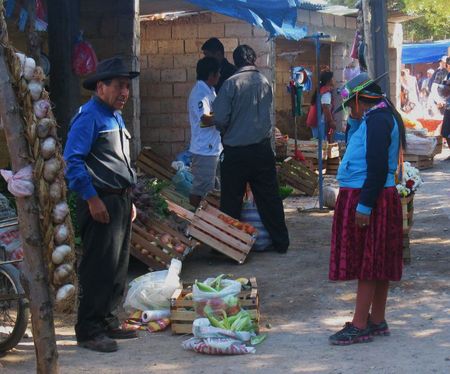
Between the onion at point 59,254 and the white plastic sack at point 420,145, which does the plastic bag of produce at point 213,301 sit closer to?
the onion at point 59,254

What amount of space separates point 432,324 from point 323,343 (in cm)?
92

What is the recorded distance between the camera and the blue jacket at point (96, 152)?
5.31 metres

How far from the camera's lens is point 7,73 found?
151 inches

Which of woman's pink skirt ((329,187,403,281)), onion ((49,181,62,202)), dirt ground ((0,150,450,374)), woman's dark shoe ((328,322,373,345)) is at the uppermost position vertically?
onion ((49,181,62,202))

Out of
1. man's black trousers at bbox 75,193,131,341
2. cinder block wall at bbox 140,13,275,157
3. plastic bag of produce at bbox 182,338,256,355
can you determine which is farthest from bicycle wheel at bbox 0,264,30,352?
cinder block wall at bbox 140,13,275,157

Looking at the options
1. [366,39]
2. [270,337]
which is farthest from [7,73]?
[366,39]

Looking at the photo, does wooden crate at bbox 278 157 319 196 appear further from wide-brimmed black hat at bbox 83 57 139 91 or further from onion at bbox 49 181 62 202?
onion at bbox 49 181 62 202

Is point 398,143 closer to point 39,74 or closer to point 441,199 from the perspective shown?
point 39,74

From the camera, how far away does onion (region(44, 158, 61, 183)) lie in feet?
12.8

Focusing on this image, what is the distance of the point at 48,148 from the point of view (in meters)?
3.91

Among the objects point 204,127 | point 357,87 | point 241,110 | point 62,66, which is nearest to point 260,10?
point 241,110

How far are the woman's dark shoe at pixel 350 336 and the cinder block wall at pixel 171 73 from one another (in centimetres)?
837

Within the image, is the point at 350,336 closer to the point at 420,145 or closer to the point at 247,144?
the point at 247,144

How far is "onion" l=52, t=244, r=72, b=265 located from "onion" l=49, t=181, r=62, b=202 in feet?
0.75
